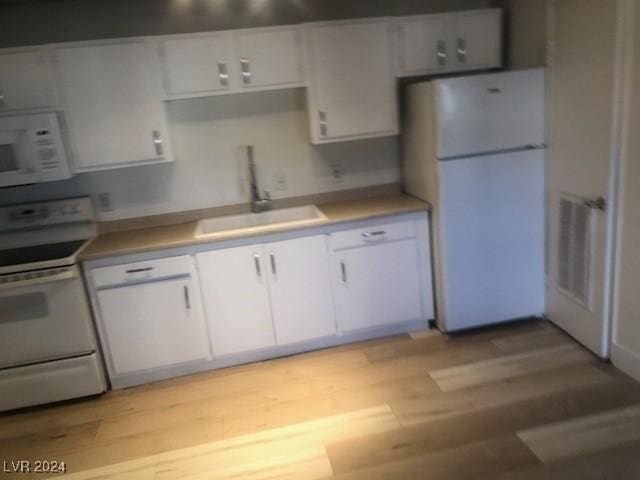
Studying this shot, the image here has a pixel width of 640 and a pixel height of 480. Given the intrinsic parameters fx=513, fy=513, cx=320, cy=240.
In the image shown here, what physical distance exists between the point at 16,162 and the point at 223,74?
4.08 feet

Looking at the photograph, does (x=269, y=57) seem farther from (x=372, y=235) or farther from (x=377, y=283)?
(x=377, y=283)

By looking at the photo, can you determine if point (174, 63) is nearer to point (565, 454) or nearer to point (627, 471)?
point (565, 454)

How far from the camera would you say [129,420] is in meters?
2.76

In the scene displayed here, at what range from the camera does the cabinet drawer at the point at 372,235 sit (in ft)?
10.2

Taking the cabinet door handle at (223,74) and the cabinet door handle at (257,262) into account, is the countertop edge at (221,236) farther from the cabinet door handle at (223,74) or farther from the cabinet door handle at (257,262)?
the cabinet door handle at (223,74)

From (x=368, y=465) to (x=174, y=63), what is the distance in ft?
7.71

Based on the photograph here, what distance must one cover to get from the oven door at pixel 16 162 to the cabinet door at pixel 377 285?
1794 millimetres

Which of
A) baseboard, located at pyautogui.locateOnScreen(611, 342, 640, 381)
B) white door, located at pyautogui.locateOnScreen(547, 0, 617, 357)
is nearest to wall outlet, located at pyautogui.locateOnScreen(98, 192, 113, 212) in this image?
white door, located at pyautogui.locateOnScreen(547, 0, 617, 357)

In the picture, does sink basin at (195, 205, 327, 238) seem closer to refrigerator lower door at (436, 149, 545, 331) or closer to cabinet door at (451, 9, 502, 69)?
refrigerator lower door at (436, 149, 545, 331)

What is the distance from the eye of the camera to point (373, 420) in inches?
100

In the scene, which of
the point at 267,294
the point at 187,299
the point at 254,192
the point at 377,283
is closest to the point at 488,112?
the point at 377,283

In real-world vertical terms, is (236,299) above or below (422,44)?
below

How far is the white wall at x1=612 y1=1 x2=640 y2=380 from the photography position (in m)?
2.41

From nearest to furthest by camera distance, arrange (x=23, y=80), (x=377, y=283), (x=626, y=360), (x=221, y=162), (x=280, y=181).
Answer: (x=626, y=360) → (x=23, y=80) → (x=377, y=283) → (x=221, y=162) → (x=280, y=181)
